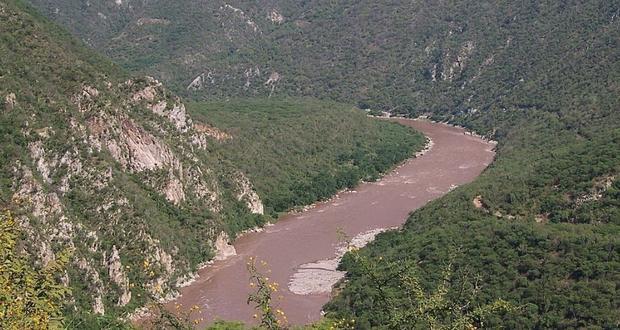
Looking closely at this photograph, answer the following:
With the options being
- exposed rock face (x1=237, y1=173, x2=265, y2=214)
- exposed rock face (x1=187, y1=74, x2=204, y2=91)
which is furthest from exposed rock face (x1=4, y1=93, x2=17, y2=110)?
exposed rock face (x1=187, y1=74, x2=204, y2=91)

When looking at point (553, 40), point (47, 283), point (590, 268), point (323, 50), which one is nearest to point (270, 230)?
point (590, 268)

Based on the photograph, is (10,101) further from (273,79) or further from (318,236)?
(273,79)

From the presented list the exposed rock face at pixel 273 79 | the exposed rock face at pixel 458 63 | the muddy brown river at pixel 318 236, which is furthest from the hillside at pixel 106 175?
the exposed rock face at pixel 273 79

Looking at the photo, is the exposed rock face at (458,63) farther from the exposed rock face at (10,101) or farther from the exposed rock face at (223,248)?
the exposed rock face at (10,101)

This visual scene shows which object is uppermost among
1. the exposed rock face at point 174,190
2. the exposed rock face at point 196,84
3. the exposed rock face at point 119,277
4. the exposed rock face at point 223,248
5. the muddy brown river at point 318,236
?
the exposed rock face at point 196,84

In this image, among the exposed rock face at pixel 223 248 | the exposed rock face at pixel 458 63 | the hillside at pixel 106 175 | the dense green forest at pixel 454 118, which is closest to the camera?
the dense green forest at pixel 454 118

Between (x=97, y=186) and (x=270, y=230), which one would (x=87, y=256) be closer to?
(x=97, y=186)
